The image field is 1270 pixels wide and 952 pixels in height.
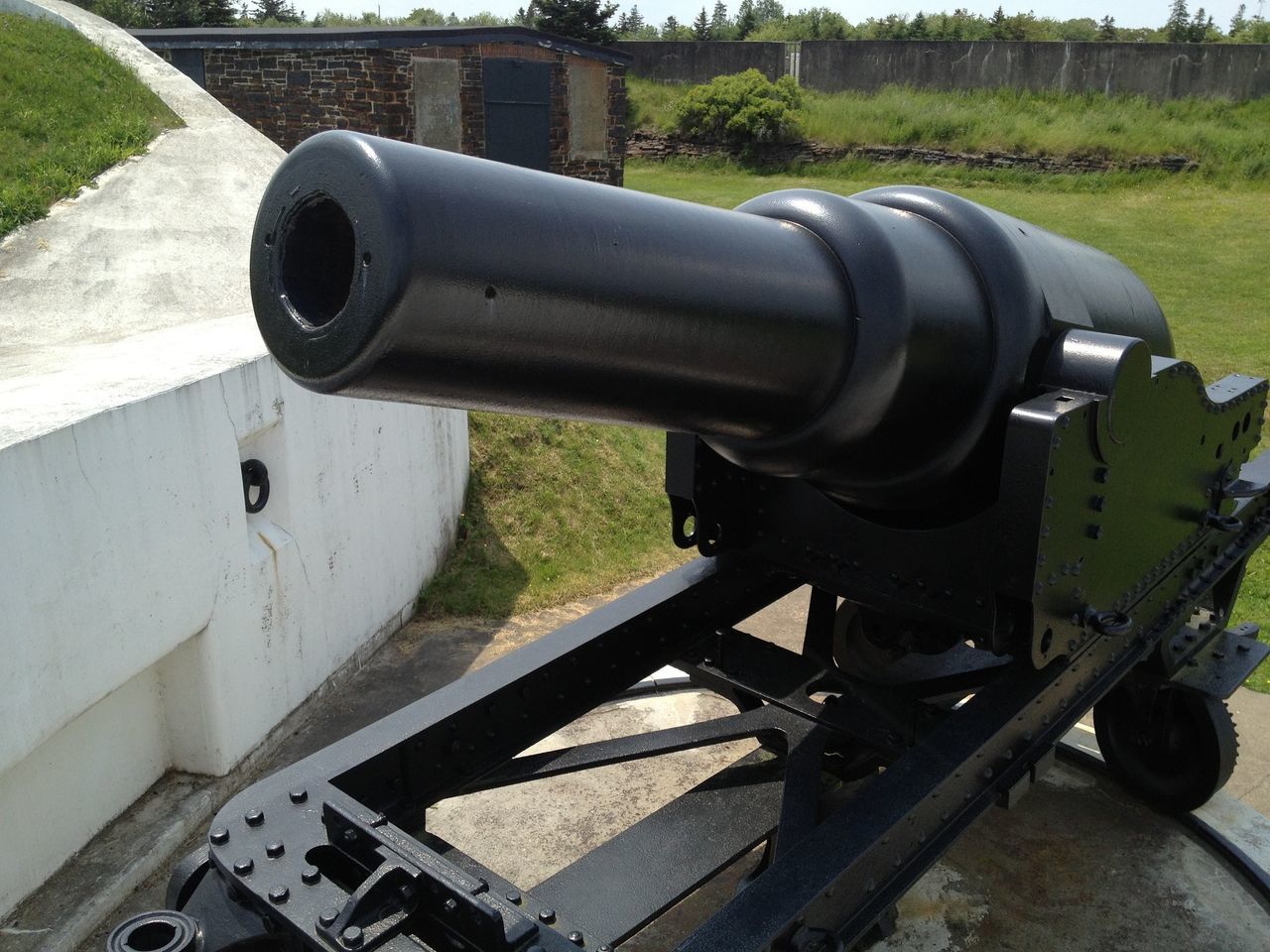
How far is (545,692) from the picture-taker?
239 cm

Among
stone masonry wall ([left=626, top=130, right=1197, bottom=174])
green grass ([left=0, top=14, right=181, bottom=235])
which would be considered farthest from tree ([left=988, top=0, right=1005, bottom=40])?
green grass ([left=0, top=14, right=181, bottom=235])

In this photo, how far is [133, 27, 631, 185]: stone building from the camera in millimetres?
11289

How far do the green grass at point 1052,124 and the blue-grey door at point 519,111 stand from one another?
8238mm

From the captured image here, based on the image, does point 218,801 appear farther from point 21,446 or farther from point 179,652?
point 21,446

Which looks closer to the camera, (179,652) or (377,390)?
(377,390)

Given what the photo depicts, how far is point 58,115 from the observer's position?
24.8 ft

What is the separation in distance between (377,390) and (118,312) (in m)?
4.55

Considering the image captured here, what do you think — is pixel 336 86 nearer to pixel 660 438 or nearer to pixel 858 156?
pixel 660 438

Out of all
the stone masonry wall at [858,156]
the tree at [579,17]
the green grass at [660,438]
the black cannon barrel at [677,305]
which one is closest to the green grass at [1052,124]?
the stone masonry wall at [858,156]

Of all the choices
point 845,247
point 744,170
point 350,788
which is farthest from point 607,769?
point 744,170

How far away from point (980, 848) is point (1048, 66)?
65.1ft

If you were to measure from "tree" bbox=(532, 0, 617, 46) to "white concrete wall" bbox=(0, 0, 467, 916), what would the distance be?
23021mm

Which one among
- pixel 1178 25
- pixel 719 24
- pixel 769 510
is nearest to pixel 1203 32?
pixel 1178 25

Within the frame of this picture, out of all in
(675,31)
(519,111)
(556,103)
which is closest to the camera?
(519,111)
